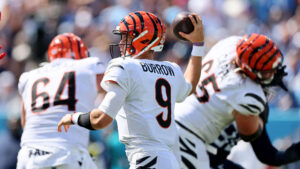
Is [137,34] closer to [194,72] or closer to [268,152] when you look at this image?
[194,72]

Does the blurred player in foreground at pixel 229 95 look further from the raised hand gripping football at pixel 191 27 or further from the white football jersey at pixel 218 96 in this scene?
the raised hand gripping football at pixel 191 27

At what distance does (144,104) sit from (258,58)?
1566 mm

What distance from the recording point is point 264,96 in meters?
5.96

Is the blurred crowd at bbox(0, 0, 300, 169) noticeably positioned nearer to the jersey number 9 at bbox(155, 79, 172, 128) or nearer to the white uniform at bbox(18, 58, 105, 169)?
the white uniform at bbox(18, 58, 105, 169)

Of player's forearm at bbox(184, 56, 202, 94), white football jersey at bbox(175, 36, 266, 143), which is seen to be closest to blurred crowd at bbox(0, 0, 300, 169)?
white football jersey at bbox(175, 36, 266, 143)

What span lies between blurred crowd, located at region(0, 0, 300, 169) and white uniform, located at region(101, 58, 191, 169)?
21.0 feet

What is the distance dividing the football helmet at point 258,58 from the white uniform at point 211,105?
0.31ft

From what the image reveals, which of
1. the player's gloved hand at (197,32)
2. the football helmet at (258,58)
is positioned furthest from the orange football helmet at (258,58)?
the player's gloved hand at (197,32)

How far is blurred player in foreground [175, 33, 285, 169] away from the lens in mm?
5914

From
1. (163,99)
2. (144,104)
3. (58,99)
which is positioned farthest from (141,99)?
(58,99)

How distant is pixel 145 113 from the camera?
4.86 m

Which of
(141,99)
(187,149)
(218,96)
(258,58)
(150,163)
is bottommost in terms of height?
(187,149)

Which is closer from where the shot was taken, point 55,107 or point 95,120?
point 95,120

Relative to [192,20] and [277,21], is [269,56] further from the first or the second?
[277,21]
